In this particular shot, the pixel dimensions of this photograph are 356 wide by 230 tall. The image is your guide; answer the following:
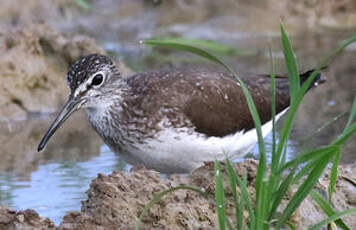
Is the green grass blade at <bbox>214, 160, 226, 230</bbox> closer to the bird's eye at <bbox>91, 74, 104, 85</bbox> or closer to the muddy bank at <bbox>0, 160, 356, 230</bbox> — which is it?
the muddy bank at <bbox>0, 160, 356, 230</bbox>

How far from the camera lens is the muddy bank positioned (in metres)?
4.83

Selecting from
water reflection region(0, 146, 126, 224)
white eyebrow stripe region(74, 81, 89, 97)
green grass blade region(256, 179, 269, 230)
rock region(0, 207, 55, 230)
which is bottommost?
water reflection region(0, 146, 126, 224)

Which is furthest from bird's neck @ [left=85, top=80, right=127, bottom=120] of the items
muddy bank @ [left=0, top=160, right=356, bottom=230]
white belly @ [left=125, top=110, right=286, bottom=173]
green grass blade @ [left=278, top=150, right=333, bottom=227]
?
green grass blade @ [left=278, top=150, right=333, bottom=227]

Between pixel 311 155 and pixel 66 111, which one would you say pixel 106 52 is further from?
pixel 311 155

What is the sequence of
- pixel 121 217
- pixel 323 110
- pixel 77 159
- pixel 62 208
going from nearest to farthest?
pixel 121 217 → pixel 62 208 → pixel 77 159 → pixel 323 110

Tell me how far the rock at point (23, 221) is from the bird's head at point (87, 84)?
2.00 m

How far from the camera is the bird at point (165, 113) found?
6773 mm

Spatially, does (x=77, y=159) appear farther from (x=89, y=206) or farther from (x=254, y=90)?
(x=89, y=206)

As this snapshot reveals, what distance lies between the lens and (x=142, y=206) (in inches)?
199

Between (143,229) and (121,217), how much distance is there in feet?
0.56

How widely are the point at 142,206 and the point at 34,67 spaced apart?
583 cm

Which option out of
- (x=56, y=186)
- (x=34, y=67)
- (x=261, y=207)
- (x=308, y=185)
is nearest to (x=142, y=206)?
(x=261, y=207)

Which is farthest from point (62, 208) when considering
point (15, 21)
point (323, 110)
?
point (15, 21)

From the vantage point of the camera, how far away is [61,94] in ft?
35.2
